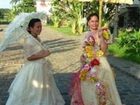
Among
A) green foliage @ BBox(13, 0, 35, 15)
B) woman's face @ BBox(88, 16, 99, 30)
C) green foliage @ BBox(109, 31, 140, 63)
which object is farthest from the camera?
green foliage @ BBox(13, 0, 35, 15)

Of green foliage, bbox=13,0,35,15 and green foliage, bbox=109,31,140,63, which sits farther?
green foliage, bbox=13,0,35,15

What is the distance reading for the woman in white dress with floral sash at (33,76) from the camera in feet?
28.2

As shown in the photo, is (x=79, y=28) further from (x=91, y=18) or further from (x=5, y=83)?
(x=91, y=18)

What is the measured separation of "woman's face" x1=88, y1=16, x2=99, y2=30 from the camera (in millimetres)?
8320

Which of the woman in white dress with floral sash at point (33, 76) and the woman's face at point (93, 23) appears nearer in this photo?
the woman's face at point (93, 23)

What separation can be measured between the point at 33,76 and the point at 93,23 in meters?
1.45

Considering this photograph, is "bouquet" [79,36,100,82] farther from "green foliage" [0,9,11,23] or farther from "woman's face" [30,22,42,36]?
"green foliage" [0,9,11,23]

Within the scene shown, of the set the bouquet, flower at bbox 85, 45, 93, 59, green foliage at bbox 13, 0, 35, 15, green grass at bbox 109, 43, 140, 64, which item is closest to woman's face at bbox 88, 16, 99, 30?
the bouquet

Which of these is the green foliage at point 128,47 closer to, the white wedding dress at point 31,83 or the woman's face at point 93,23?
the white wedding dress at point 31,83

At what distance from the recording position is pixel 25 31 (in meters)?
8.66

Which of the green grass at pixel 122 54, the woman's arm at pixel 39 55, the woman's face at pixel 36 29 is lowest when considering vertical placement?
the green grass at pixel 122 54

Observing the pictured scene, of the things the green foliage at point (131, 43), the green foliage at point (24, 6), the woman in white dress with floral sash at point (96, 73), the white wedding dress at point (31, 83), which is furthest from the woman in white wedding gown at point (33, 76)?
the green foliage at point (24, 6)

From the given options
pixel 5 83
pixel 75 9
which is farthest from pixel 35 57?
pixel 75 9

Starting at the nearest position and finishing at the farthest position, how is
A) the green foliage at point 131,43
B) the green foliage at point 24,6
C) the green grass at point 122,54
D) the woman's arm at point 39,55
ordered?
the woman's arm at point 39,55 < the green grass at point 122,54 < the green foliage at point 131,43 < the green foliage at point 24,6
